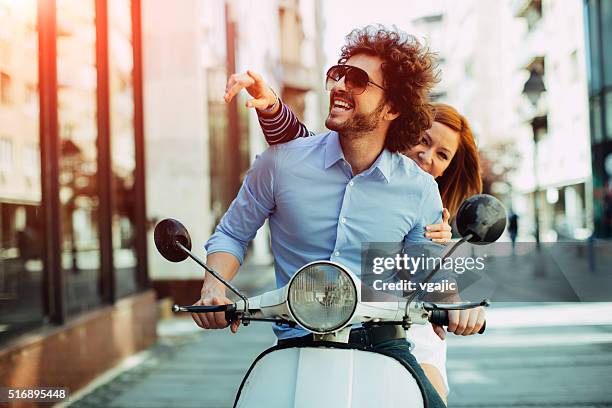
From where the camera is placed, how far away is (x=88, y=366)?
19.9ft

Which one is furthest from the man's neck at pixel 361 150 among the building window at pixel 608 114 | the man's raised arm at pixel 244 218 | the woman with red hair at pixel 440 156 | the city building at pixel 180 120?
the building window at pixel 608 114

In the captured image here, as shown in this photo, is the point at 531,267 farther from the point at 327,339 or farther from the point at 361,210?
the point at 327,339

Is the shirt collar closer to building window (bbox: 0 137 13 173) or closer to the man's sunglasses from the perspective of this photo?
the man's sunglasses

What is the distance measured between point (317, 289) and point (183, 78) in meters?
8.39

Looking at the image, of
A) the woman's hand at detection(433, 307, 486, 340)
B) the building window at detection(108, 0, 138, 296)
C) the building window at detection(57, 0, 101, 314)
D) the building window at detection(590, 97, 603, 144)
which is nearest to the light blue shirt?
the woman's hand at detection(433, 307, 486, 340)

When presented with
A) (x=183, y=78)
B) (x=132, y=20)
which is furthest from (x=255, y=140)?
(x=132, y=20)

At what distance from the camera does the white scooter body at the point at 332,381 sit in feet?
6.06

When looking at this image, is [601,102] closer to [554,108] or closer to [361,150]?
[554,108]

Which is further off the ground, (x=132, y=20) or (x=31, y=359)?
(x=132, y=20)

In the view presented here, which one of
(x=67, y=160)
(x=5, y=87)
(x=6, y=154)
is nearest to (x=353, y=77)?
(x=6, y=154)

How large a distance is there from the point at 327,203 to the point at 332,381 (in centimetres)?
57

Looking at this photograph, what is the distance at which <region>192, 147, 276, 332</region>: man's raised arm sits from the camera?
2328 millimetres

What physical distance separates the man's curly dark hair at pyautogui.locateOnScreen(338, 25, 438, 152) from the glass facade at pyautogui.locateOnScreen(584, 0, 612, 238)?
126 inches

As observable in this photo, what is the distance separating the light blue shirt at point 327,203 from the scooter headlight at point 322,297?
0.43m
